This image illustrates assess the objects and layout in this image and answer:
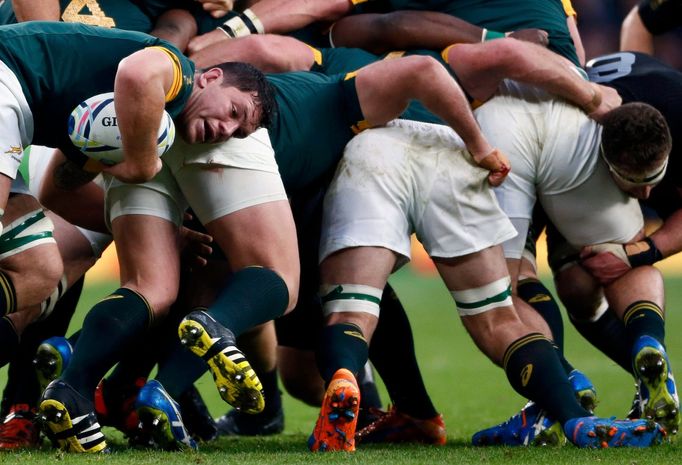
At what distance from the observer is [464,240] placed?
418cm

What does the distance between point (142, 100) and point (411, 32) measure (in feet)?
5.86

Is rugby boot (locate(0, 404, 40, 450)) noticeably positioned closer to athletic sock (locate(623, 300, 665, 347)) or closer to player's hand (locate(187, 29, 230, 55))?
player's hand (locate(187, 29, 230, 55))

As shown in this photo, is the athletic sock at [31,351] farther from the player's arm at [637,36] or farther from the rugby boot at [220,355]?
the player's arm at [637,36]

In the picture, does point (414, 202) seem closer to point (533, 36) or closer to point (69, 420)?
point (533, 36)

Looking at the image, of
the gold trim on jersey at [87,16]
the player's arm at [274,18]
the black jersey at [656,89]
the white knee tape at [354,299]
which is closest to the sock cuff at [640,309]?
the black jersey at [656,89]

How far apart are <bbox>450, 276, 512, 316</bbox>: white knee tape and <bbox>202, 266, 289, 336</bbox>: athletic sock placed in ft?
2.34

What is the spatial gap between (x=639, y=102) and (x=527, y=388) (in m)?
1.19

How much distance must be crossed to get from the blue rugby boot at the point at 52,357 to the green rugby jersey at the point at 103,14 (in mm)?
1391

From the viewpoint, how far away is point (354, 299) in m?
4.09

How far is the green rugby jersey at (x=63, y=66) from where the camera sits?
144 inches

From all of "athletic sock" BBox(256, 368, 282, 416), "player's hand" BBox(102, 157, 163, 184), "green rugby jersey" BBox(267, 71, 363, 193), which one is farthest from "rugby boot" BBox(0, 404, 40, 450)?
"green rugby jersey" BBox(267, 71, 363, 193)

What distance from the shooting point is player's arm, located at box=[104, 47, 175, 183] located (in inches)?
136

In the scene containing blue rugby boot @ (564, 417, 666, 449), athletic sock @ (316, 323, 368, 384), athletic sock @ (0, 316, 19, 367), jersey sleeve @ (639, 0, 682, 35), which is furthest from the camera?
jersey sleeve @ (639, 0, 682, 35)

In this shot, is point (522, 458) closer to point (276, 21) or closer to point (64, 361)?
point (64, 361)
